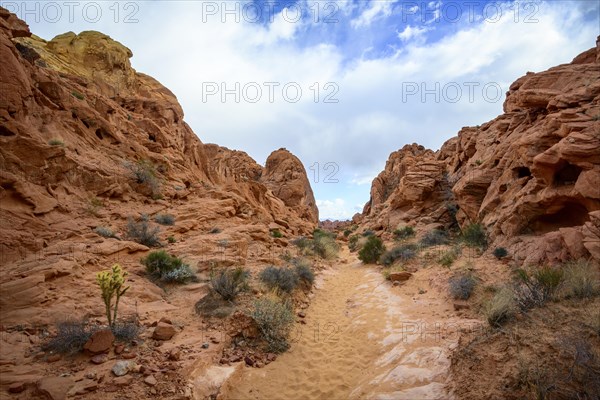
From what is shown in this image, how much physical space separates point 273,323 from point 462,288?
4960mm

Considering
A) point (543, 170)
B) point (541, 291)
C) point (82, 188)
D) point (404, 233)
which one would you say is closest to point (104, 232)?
point (82, 188)

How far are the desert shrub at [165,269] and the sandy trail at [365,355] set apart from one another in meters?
3.44

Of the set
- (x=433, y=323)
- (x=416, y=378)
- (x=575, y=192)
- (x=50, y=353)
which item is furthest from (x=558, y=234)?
(x=50, y=353)

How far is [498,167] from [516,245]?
16.4 feet

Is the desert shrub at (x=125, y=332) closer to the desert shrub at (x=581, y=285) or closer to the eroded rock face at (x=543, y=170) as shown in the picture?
the desert shrub at (x=581, y=285)

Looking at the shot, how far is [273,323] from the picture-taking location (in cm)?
596

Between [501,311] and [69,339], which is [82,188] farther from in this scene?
[501,311]

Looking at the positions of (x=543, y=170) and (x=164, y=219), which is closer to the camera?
(x=543, y=170)

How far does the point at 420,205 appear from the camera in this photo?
65.1 ft

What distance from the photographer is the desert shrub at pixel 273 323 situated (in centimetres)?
569

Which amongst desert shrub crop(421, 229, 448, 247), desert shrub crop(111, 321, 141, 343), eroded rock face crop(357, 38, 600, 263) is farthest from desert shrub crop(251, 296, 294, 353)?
desert shrub crop(421, 229, 448, 247)

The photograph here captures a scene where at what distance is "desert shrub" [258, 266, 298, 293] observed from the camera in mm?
8227

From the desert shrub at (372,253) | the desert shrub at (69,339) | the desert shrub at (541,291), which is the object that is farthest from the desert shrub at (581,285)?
the desert shrub at (372,253)

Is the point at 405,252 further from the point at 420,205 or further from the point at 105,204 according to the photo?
the point at 105,204
